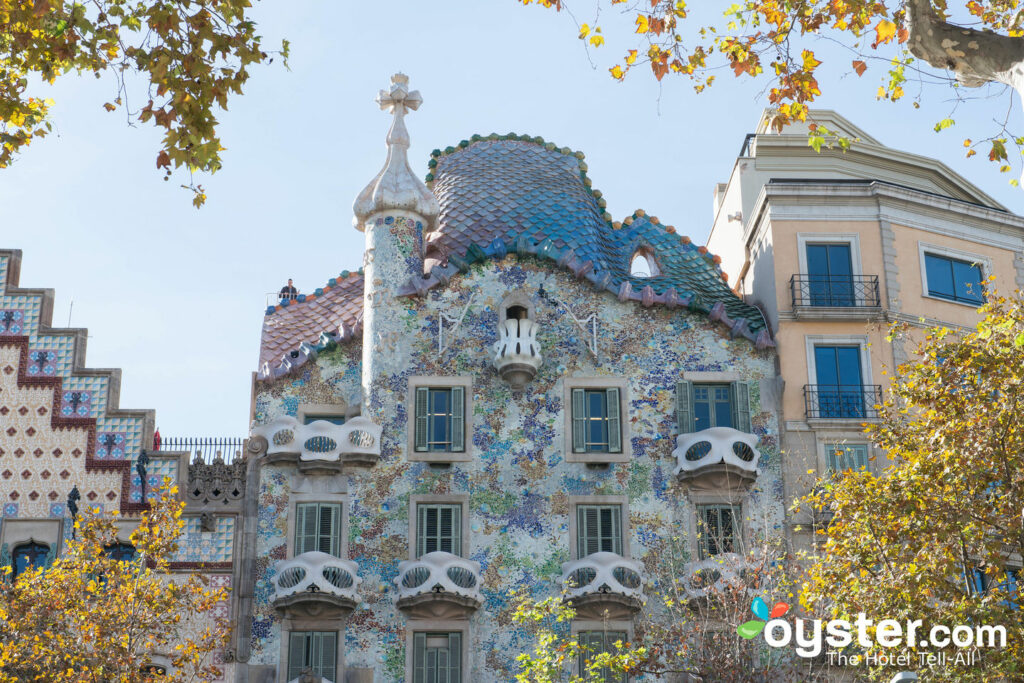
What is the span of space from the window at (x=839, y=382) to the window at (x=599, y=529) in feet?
14.0

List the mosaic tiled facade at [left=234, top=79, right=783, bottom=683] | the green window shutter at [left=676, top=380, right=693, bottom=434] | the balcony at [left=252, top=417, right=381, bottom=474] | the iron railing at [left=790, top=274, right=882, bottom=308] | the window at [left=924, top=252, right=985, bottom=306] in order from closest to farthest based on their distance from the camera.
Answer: the mosaic tiled facade at [left=234, top=79, right=783, bottom=683] → the balcony at [left=252, top=417, right=381, bottom=474] → the green window shutter at [left=676, top=380, right=693, bottom=434] → the iron railing at [left=790, top=274, right=882, bottom=308] → the window at [left=924, top=252, right=985, bottom=306]

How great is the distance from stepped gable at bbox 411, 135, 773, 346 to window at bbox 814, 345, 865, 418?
3.86ft

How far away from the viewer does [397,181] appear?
32344mm

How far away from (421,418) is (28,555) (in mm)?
7413

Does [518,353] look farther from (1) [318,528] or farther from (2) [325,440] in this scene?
(1) [318,528]

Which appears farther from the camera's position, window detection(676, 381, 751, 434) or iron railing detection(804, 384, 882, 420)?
window detection(676, 381, 751, 434)

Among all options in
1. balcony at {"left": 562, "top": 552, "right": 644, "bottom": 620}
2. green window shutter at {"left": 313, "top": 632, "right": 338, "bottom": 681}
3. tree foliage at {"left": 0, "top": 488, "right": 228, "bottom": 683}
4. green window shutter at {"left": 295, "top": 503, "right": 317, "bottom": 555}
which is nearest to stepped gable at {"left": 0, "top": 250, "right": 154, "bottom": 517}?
green window shutter at {"left": 295, "top": 503, "right": 317, "bottom": 555}

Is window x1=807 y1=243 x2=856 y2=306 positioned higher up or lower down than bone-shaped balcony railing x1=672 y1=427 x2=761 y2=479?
higher up

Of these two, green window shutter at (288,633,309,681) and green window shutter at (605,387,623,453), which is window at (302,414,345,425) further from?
green window shutter at (605,387,623,453)

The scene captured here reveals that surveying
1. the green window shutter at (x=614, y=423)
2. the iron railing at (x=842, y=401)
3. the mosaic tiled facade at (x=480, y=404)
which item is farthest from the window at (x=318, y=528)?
the iron railing at (x=842, y=401)

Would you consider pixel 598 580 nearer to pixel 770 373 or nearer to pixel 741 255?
pixel 770 373

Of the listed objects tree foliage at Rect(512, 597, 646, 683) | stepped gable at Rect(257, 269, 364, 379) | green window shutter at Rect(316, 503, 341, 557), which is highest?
stepped gable at Rect(257, 269, 364, 379)

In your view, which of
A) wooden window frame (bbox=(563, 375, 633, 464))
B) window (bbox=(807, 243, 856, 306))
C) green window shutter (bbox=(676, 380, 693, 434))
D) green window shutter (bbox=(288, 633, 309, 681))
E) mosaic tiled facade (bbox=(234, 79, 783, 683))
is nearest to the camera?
green window shutter (bbox=(288, 633, 309, 681))

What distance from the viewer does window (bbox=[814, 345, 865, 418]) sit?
30.8 metres
